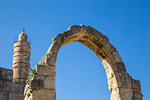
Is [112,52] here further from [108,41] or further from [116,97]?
[116,97]

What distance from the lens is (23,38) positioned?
2239 cm

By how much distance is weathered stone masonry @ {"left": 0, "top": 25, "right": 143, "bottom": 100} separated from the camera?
23.3 ft

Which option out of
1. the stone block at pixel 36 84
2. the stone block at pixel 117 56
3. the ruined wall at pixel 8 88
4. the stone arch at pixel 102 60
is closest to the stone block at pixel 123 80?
the stone arch at pixel 102 60

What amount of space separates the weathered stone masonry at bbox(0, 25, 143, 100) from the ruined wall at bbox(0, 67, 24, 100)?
12261 millimetres

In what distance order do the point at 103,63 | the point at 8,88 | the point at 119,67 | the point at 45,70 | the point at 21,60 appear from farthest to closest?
the point at 21,60, the point at 8,88, the point at 103,63, the point at 119,67, the point at 45,70

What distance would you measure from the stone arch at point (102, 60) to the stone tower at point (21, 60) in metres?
13.2

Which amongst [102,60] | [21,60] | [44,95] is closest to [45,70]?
[44,95]

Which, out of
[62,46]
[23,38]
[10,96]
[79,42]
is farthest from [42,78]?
[23,38]

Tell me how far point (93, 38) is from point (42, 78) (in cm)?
250

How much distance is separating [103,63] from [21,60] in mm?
13583

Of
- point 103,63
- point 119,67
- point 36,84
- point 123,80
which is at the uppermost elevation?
point 103,63

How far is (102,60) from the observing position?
8.97 m

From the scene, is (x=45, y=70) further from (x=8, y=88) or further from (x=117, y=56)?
(x=8, y=88)

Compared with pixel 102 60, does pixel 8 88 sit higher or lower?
higher
